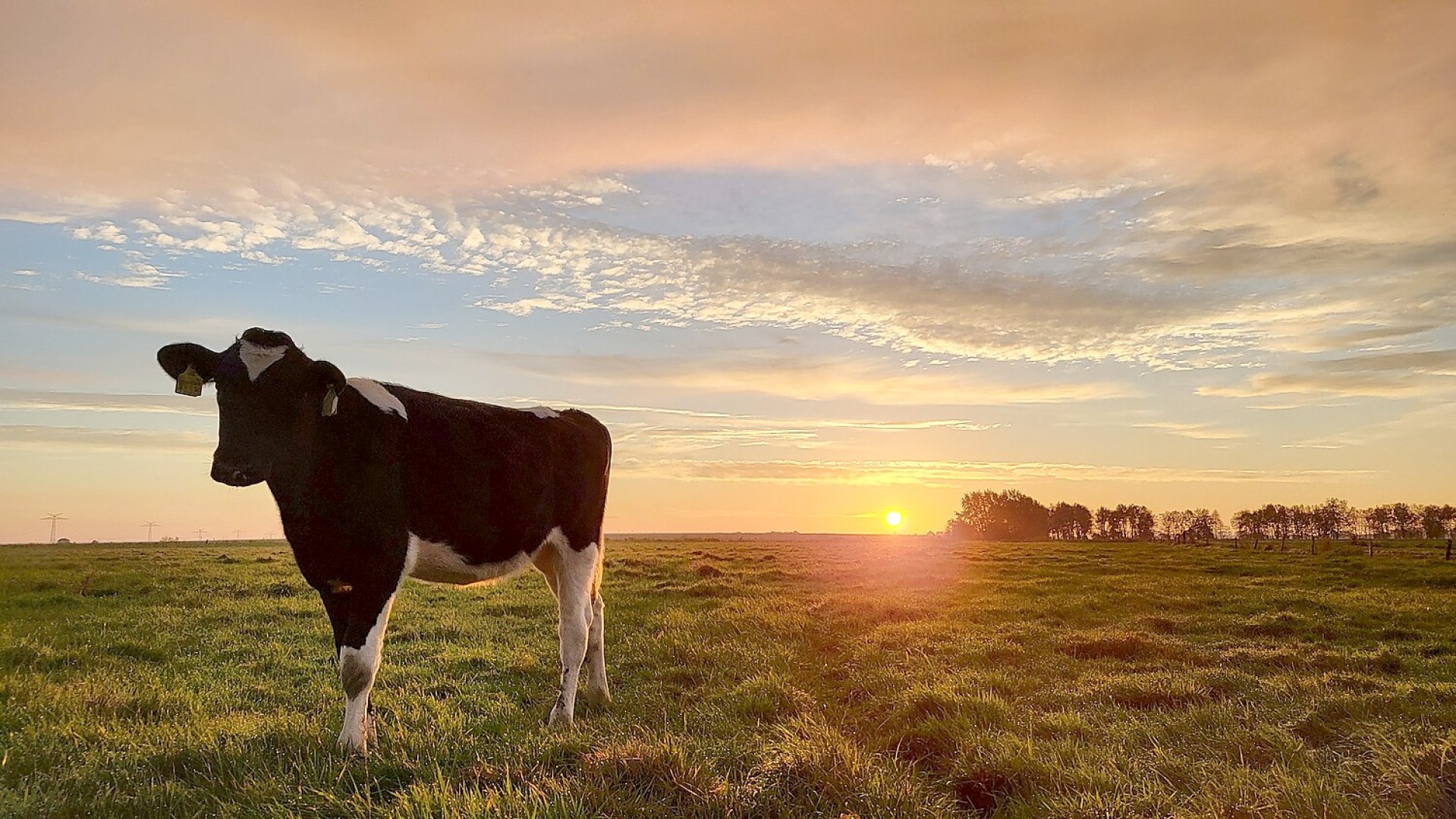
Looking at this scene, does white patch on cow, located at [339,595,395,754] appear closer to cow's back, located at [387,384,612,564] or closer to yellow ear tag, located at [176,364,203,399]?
cow's back, located at [387,384,612,564]

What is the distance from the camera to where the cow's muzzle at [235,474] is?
632cm

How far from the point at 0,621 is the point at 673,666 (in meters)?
13.6

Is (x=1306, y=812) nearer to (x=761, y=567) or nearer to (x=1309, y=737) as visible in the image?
(x=1309, y=737)

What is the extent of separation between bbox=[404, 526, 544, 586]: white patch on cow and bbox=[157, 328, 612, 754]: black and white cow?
15 millimetres

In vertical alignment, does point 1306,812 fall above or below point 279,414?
below

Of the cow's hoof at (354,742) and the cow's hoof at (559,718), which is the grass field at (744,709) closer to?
the cow's hoof at (354,742)

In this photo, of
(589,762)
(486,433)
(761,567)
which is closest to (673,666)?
(486,433)

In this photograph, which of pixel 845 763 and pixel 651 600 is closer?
pixel 845 763

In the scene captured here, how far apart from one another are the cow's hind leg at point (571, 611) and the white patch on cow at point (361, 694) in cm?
176

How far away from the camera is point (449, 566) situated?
7.80 meters

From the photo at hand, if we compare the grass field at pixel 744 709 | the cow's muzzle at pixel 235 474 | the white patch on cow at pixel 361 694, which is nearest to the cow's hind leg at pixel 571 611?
the grass field at pixel 744 709

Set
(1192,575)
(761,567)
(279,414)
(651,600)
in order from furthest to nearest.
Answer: (1192,575), (761,567), (651,600), (279,414)

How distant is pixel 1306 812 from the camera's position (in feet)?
16.8

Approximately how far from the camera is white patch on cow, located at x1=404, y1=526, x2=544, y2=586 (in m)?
7.47
